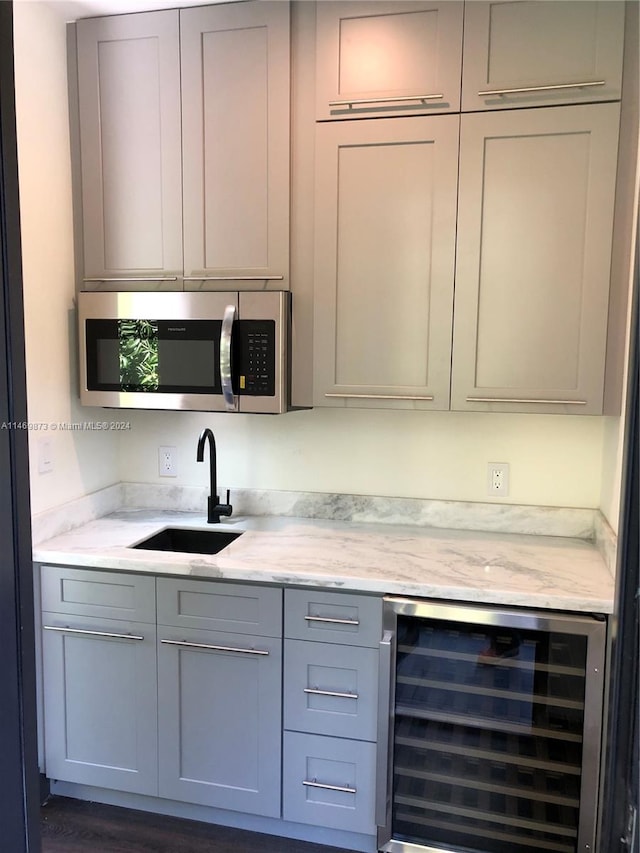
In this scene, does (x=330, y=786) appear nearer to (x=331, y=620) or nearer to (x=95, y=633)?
(x=331, y=620)

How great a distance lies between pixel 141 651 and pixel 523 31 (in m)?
2.20

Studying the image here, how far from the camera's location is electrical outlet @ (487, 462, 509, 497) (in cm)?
228

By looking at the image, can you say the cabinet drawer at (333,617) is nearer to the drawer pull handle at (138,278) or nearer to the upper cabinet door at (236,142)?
the upper cabinet door at (236,142)

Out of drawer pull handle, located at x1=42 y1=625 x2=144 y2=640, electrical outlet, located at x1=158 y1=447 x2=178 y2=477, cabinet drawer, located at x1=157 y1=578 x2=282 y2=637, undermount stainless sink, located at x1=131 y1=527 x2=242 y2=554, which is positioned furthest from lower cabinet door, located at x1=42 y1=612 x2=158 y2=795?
electrical outlet, located at x1=158 y1=447 x2=178 y2=477

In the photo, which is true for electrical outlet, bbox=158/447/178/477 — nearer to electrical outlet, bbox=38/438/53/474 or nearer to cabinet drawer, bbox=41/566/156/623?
electrical outlet, bbox=38/438/53/474

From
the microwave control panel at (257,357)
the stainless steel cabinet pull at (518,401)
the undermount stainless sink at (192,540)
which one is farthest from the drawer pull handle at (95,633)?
the stainless steel cabinet pull at (518,401)

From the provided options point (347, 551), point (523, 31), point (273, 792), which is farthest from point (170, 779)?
point (523, 31)

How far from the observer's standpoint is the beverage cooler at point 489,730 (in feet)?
5.63

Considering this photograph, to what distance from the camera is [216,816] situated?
2.07 m

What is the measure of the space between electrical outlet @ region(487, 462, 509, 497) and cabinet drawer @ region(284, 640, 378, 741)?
79cm

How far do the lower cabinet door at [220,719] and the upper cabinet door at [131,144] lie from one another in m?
1.26

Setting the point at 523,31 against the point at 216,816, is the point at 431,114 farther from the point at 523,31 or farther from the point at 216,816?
the point at 216,816

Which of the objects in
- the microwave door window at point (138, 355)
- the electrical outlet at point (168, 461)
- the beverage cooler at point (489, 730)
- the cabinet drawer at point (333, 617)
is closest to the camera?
the beverage cooler at point (489, 730)

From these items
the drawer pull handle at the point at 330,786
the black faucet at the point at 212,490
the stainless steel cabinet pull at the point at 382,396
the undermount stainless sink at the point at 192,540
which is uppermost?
the stainless steel cabinet pull at the point at 382,396
